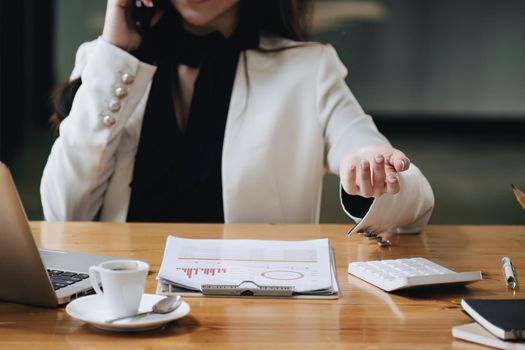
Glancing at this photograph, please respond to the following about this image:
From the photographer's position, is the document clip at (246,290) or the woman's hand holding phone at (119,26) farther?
the woman's hand holding phone at (119,26)

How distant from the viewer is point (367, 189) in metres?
1.31

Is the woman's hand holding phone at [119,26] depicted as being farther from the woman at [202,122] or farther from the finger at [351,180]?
the finger at [351,180]

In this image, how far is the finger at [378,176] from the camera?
1.29 m

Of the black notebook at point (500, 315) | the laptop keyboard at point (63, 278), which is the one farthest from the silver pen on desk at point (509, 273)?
the laptop keyboard at point (63, 278)

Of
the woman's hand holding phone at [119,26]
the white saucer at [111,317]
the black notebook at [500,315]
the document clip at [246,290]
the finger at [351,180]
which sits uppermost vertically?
the woman's hand holding phone at [119,26]

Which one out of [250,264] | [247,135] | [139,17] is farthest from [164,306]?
[139,17]

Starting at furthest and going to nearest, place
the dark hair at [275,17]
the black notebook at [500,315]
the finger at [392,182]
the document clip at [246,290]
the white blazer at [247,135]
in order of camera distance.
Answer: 1. the dark hair at [275,17]
2. the white blazer at [247,135]
3. the finger at [392,182]
4. the document clip at [246,290]
5. the black notebook at [500,315]

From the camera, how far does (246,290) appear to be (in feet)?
3.29

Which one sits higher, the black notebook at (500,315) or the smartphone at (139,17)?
the smartphone at (139,17)

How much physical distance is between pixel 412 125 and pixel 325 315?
3.98 m

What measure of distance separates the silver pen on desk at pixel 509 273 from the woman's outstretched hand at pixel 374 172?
0.20 metres

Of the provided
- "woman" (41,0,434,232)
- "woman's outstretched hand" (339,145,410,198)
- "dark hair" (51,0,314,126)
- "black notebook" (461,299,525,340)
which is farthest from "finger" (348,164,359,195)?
"dark hair" (51,0,314,126)

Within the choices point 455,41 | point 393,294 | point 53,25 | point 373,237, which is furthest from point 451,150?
point 393,294

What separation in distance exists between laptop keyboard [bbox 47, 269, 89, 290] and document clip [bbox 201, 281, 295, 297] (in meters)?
0.17
